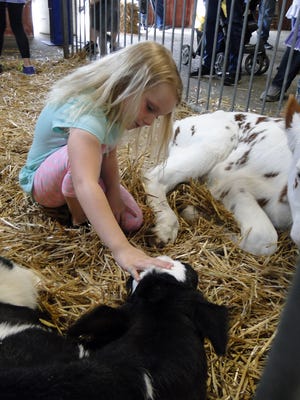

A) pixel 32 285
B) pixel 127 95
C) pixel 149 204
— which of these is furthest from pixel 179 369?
pixel 149 204

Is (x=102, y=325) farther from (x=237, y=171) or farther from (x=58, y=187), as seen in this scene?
(x=237, y=171)

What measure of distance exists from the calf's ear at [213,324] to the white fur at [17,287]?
2.88 ft

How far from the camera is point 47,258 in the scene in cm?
250

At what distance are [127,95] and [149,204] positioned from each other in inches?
39.4

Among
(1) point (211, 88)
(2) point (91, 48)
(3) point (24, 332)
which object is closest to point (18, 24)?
(2) point (91, 48)

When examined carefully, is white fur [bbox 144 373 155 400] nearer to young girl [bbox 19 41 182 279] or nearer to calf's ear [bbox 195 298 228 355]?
calf's ear [bbox 195 298 228 355]

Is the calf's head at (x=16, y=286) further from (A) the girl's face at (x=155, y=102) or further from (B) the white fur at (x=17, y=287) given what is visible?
(A) the girl's face at (x=155, y=102)

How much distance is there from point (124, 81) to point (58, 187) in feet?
2.63

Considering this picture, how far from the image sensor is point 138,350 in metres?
1.45

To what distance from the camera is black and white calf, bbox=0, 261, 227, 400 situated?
1.21 meters

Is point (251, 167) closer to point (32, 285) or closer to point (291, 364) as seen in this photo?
point (32, 285)

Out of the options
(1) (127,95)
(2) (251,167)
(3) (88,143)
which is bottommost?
(2) (251,167)

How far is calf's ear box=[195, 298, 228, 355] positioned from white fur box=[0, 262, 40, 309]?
0.88m

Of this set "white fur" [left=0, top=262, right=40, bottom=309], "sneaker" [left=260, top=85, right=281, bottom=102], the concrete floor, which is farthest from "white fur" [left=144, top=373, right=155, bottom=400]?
"sneaker" [left=260, top=85, right=281, bottom=102]
